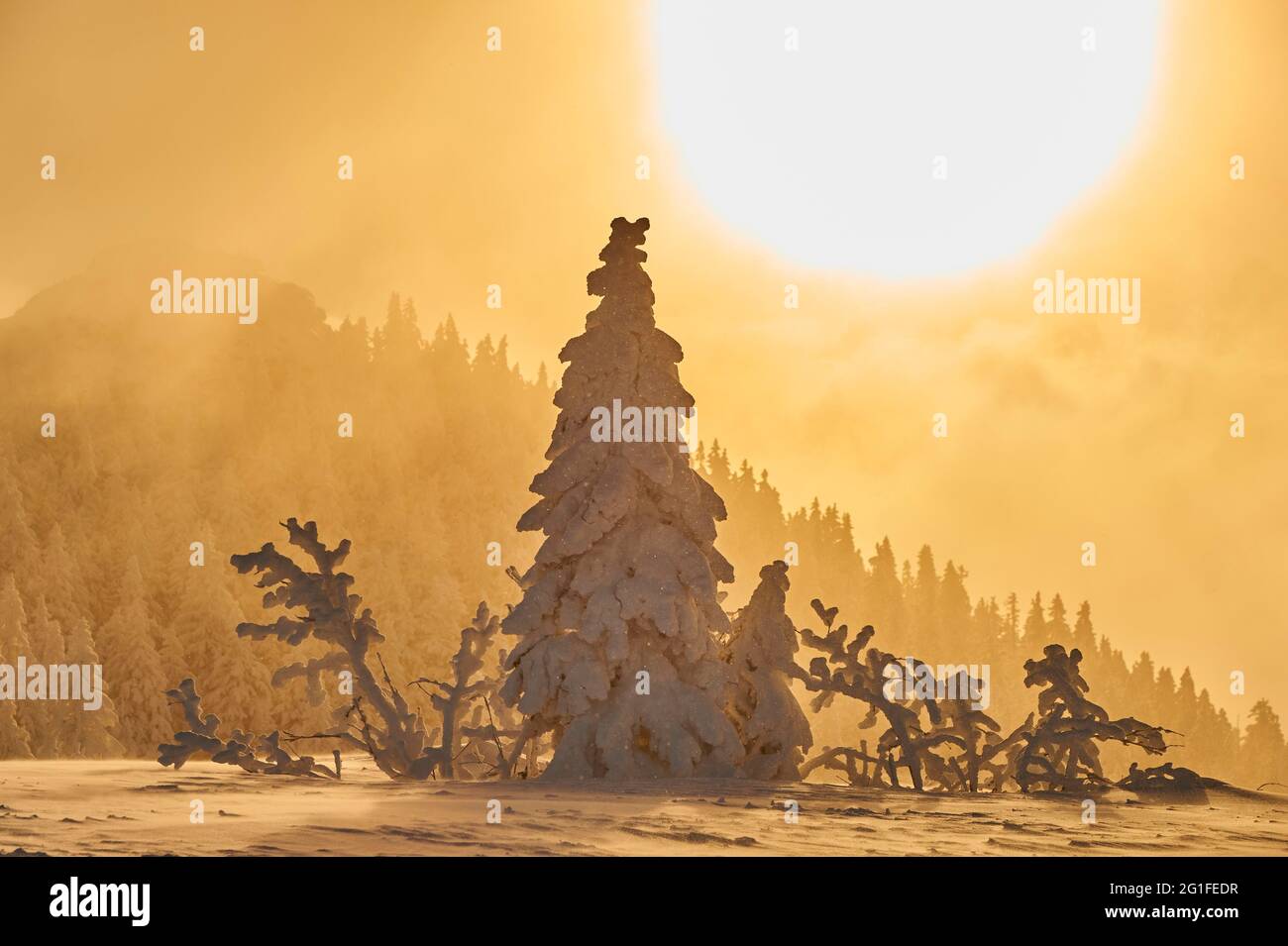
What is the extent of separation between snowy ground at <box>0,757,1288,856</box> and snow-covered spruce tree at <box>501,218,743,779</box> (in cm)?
204

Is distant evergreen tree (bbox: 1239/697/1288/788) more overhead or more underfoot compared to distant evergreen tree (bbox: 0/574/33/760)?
more underfoot

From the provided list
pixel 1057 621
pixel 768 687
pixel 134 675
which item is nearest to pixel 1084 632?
pixel 1057 621

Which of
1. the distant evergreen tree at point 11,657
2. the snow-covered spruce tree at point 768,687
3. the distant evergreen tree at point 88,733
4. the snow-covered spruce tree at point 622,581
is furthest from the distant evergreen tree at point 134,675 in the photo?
the snow-covered spruce tree at point 768,687

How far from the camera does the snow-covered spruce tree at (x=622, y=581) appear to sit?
22.7m

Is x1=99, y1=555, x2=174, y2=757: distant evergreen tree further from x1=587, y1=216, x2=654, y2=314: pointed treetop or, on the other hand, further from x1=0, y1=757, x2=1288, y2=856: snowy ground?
x1=0, y1=757, x2=1288, y2=856: snowy ground

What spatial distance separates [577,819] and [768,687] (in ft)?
30.4

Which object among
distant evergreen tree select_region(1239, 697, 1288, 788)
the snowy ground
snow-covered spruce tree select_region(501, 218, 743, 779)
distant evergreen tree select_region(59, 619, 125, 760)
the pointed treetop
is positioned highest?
the pointed treetop

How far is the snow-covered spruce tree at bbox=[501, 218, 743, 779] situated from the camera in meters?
22.7

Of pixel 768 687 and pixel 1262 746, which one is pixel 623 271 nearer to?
pixel 768 687

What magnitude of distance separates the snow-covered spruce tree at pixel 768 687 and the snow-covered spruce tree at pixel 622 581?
957mm

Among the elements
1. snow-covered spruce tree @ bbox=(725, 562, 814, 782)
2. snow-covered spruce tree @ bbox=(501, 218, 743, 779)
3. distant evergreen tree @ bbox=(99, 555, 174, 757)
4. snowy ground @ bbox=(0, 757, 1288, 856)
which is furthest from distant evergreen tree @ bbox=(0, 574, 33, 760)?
snowy ground @ bbox=(0, 757, 1288, 856)
